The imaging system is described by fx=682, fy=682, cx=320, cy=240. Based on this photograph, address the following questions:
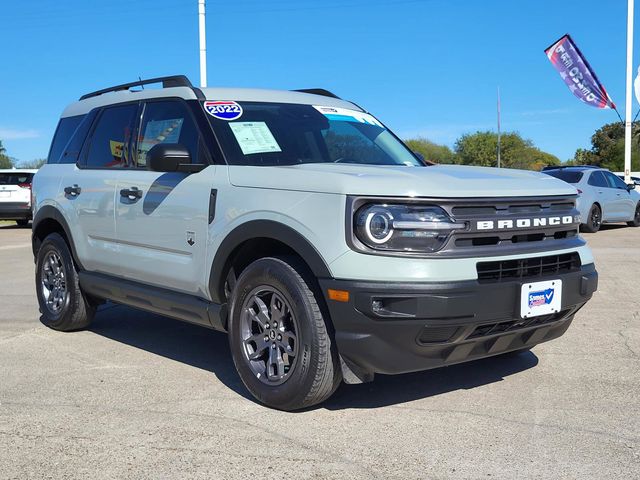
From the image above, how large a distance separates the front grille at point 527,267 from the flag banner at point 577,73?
22825 millimetres

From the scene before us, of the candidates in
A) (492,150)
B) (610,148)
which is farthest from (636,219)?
(610,148)

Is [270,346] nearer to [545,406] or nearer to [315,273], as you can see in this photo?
[315,273]

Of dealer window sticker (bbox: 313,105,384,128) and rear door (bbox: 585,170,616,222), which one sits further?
rear door (bbox: 585,170,616,222)

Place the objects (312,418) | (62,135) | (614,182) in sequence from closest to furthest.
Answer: (312,418), (62,135), (614,182)

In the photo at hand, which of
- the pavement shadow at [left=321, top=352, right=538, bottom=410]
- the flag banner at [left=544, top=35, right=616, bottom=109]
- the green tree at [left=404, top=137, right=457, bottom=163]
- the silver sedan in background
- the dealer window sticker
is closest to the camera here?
the pavement shadow at [left=321, top=352, right=538, bottom=410]

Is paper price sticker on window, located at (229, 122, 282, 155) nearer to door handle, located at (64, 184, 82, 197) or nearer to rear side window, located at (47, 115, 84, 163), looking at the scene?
door handle, located at (64, 184, 82, 197)

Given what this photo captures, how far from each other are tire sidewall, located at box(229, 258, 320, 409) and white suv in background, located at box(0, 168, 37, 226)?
16075 millimetres

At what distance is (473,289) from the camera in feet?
11.3

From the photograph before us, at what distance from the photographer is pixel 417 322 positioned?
3.42 meters

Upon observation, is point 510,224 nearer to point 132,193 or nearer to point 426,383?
point 426,383

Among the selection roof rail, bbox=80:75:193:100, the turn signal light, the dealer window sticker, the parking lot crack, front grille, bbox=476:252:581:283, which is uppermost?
roof rail, bbox=80:75:193:100

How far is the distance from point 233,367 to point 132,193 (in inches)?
57.3

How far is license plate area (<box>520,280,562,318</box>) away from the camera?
12.0ft

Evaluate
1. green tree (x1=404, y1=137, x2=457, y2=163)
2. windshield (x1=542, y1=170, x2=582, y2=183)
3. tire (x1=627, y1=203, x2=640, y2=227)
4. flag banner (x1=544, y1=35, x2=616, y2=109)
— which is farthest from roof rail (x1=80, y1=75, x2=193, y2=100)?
green tree (x1=404, y1=137, x2=457, y2=163)
